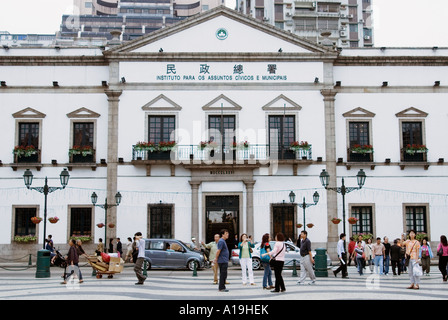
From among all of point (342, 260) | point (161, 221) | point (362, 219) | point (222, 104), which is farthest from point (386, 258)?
point (222, 104)

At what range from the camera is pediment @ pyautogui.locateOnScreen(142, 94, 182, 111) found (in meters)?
33.3

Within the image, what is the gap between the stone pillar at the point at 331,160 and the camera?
3253cm

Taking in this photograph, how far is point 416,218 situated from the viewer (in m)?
33.4

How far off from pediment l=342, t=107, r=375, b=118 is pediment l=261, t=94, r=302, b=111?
2777mm

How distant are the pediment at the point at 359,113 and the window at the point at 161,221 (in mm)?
11212

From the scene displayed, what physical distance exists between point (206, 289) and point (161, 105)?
17400mm

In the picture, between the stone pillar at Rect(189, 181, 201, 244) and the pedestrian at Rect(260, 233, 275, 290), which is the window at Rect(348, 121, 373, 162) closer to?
the stone pillar at Rect(189, 181, 201, 244)

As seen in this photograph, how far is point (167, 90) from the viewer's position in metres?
33.6

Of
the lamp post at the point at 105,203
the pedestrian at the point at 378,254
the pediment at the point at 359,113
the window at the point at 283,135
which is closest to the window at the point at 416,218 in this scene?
the pediment at the point at 359,113

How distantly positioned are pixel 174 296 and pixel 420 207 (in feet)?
71.6

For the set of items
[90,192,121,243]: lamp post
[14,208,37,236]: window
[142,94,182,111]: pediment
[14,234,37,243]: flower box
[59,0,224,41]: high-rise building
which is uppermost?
[59,0,224,41]: high-rise building

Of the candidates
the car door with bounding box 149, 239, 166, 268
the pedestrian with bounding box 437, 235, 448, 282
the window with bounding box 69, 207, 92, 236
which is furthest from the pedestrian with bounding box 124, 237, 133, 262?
the pedestrian with bounding box 437, 235, 448, 282

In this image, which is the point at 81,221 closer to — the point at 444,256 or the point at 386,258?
the point at 386,258

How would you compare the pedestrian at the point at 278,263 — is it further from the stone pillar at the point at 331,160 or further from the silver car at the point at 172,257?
the stone pillar at the point at 331,160
